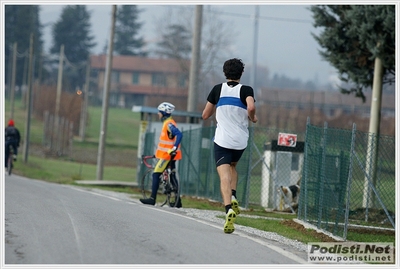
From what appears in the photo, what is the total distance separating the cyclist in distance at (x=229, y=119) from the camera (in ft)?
36.1

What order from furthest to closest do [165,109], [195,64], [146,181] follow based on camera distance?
1. [195,64]
2. [146,181]
3. [165,109]

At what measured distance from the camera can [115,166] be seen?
162 ft

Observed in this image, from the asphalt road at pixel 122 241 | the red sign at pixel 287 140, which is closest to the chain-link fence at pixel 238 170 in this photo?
the red sign at pixel 287 140

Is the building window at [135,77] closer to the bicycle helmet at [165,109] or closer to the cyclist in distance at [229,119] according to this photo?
the bicycle helmet at [165,109]

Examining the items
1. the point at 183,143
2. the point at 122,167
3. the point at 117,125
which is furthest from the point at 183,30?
the point at 183,143

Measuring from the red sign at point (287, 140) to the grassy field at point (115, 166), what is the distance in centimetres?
152

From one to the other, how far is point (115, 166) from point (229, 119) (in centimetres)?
3856

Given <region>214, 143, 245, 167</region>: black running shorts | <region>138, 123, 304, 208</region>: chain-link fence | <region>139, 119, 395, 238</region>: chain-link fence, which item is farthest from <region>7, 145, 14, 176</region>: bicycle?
<region>214, 143, 245, 167</region>: black running shorts

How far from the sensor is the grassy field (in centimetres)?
1429

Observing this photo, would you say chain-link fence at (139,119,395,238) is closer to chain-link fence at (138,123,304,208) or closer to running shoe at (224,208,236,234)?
chain-link fence at (138,123,304,208)

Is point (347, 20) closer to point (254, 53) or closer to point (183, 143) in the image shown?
point (183, 143)

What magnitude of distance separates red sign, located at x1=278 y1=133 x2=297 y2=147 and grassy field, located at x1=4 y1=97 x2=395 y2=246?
1.52 meters

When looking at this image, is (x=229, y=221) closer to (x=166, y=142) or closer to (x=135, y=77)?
(x=166, y=142)

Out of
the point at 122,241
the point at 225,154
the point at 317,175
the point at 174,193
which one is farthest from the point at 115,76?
the point at 122,241
